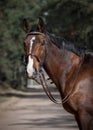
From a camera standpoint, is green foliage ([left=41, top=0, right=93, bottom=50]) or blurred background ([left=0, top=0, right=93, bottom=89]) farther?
blurred background ([left=0, top=0, right=93, bottom=89])

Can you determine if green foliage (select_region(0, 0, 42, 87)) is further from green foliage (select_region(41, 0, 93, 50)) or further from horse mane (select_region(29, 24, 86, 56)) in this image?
horse mane (select_region(29, 24, 86, 56))

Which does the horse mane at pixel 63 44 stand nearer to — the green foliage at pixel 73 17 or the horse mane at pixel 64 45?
the horse mane at pixel 64 45

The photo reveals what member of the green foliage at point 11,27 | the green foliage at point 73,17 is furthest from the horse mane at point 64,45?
the green foliage at point 11,27

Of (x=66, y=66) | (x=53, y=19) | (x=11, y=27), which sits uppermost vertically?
(x=66, y=66)

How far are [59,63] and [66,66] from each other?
0.10 metres

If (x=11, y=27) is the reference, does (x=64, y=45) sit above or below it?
above

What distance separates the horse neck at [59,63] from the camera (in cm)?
684

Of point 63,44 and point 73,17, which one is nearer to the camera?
point 63,44

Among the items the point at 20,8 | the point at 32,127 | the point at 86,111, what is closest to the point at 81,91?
the point at 86,111

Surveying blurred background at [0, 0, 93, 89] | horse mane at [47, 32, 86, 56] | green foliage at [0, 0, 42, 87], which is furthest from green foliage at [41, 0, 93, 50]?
horse mane at [47, 32, 86, 56]

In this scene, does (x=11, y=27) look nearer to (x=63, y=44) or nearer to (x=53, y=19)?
(x=53, y=19)

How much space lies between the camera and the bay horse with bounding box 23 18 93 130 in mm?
6613

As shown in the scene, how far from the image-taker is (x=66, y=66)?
22.7ft

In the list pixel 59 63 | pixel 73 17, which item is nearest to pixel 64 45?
pixel 59 63
